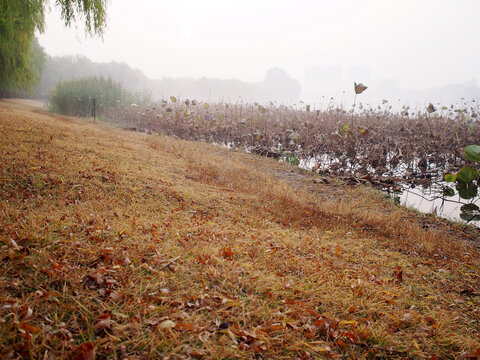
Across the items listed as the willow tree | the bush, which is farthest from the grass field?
the bush

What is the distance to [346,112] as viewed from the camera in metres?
10.3

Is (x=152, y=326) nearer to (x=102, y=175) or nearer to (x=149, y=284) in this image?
(x=149, y=284)

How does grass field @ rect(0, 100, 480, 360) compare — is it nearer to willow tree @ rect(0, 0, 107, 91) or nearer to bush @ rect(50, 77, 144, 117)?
willow tree @ rect(0, 0, 107, 91)

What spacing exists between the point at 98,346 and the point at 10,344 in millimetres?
347

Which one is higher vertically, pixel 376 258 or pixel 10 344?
pixel 10 344

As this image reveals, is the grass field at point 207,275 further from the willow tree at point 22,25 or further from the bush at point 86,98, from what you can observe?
the bush at point 86,98

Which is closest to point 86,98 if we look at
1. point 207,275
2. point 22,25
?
point 22,25

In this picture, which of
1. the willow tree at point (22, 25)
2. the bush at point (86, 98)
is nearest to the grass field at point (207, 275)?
the willow tree at point (22, 25)

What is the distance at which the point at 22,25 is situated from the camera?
25.0 feet

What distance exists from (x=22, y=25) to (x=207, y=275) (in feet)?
30.3

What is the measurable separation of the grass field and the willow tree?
2467mm

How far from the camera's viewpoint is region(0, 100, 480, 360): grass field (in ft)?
4.64

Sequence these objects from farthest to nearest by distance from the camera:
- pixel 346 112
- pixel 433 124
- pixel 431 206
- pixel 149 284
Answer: pixel 346 112 → pixel 433 124 → pixel 431 206 → pixel 149 284

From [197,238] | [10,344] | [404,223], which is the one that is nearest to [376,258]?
[404,223]
